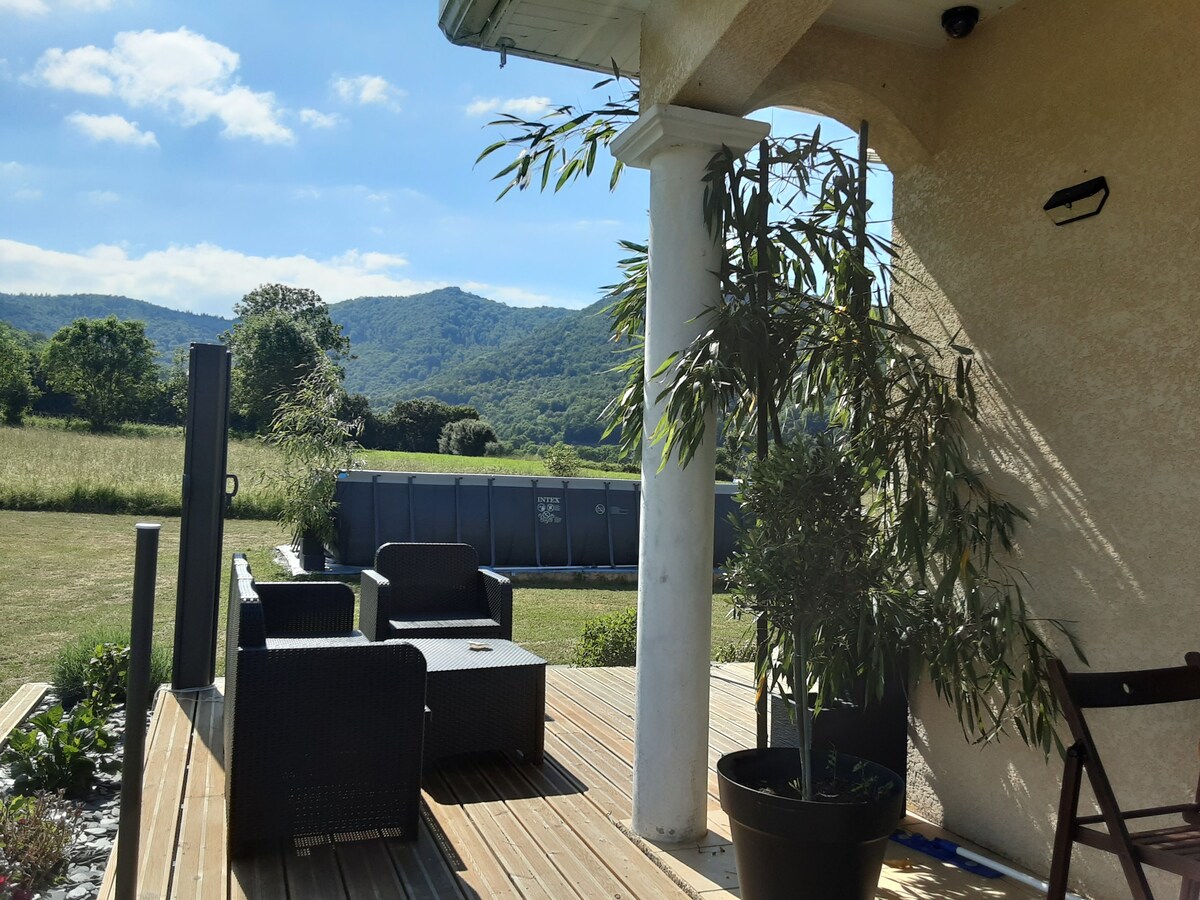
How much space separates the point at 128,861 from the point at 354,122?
79.1 m

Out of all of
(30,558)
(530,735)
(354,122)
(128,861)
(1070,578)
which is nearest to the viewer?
(128,861)

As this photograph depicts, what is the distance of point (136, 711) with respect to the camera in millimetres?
1604

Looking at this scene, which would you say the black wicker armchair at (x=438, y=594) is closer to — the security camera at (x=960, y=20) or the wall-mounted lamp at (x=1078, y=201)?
the wall-mounted lamp at (x=1078, y=201)

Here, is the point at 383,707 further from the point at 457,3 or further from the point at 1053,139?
the point at 1053,139

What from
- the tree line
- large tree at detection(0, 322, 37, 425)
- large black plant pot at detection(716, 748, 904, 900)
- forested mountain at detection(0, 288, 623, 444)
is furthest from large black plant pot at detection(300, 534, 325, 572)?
Answer: large tree at detection(0, 322, 37, 425)

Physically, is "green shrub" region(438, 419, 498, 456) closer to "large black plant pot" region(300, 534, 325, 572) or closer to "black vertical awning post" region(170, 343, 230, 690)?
"large black plant pot" region(300, 534, 325, 572)

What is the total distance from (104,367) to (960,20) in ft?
144

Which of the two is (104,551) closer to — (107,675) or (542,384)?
(107,675)

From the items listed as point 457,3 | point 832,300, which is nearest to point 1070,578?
point 832,300

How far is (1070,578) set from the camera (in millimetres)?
2676

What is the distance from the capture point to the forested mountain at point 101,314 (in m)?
87.3

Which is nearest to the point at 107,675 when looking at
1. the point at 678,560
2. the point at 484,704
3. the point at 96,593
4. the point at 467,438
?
the point at 484,704

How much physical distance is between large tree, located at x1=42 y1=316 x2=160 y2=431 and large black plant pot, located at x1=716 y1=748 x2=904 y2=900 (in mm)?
39543

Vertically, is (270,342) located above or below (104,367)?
above
